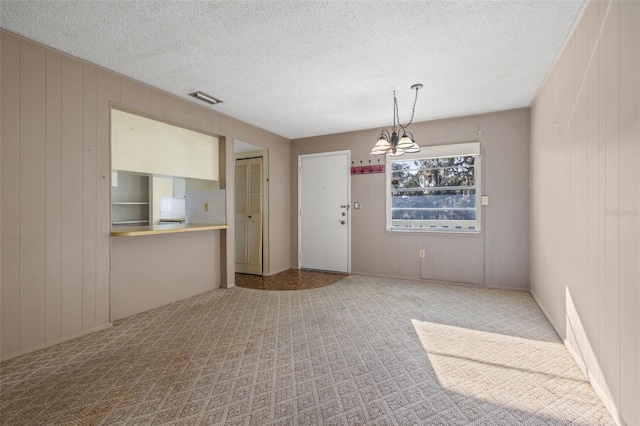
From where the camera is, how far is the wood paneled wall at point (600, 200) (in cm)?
149

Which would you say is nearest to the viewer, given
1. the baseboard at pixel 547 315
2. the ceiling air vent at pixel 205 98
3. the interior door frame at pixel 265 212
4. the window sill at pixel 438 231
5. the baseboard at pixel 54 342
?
the baseboard at pixel 54 342

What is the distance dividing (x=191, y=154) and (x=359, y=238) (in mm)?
3032

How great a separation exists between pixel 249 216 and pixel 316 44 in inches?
143

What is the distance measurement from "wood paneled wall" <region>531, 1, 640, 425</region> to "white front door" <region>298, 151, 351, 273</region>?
10.1 ft

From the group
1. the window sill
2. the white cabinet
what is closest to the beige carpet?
the window sill

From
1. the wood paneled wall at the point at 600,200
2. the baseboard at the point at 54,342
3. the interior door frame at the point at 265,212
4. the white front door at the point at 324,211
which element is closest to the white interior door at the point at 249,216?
the interior door frame at the point at 265,212

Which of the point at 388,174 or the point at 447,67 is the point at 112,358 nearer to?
the point at 447,67

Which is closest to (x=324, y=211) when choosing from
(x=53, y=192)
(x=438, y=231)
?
(x=438, y=231)

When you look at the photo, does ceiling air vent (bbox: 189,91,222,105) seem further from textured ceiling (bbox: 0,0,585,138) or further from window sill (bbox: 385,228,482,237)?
window sill (bbox: 385,228,482,237)

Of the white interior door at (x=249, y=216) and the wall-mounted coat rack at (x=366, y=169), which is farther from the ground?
the wall-mounted coat rack at (x=366, y=169)

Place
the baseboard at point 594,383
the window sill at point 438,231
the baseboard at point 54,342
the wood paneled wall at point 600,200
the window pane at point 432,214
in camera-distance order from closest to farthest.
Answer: the wood paneled wall at point 600,200
the baseboard at point 594,383
the baseboard at point 54,342
the window sill at point 438,231
the window pane at point 432,214

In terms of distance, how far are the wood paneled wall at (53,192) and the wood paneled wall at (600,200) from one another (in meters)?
4.02

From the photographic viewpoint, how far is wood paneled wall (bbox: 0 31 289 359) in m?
2.36

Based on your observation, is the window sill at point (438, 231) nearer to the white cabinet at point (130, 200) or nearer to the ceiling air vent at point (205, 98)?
the ceiling air vent at point (205, 98)
